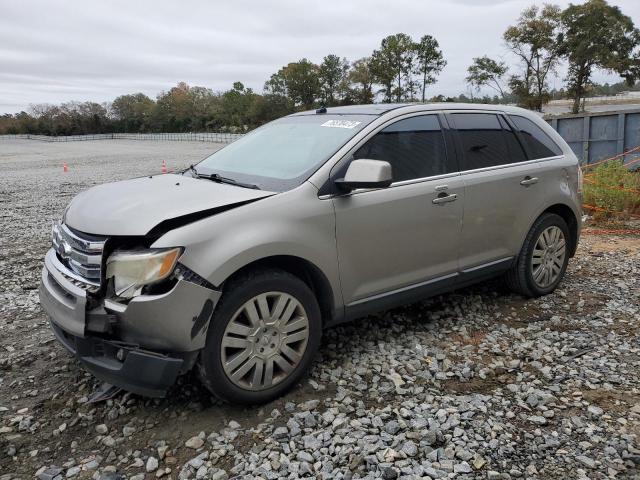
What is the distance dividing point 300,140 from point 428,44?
66457 mm

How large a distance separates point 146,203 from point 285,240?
2.79 ft

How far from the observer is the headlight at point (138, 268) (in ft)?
9.34

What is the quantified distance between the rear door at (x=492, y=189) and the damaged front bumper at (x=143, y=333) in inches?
89.9

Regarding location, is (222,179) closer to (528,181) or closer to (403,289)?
(403,289)

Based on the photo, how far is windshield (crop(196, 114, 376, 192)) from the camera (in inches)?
141

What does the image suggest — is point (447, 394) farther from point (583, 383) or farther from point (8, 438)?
point (8, 438)

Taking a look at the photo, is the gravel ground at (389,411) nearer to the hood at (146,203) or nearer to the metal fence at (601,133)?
the hood at (146,203)

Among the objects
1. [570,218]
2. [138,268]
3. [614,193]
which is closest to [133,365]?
[138,268]

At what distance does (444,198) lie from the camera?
403cm

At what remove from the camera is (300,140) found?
4.00 meters

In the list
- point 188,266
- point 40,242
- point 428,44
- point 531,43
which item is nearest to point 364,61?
point 428,44

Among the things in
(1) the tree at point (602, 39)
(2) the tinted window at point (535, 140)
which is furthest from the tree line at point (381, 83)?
(2) the tinted window at point (535, 140)

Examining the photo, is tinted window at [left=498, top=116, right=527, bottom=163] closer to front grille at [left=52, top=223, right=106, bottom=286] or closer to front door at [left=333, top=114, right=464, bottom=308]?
front door at [left=333, top=114, right=464, bottom=308]

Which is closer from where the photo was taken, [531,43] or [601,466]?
[601,466]
